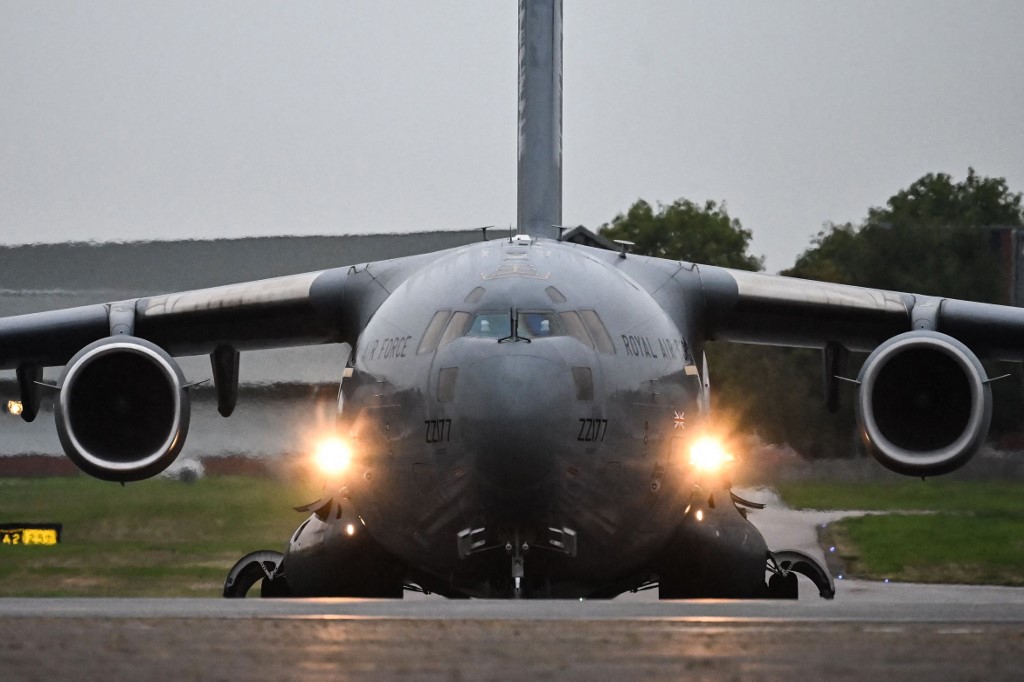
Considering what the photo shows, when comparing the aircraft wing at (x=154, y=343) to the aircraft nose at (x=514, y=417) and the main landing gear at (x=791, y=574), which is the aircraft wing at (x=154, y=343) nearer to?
the aircraft nose at (x=514, y=417)

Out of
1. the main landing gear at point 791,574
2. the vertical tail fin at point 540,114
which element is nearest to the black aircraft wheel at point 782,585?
the main landing gear at point 791,574

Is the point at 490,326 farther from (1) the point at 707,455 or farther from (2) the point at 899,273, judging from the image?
(2) the point at 899,273

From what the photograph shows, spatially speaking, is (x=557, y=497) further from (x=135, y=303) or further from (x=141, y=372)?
(x=135, y=303)

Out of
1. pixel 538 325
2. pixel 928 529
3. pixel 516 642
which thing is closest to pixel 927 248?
pixel 928 529

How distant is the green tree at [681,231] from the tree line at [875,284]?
17.8 metres

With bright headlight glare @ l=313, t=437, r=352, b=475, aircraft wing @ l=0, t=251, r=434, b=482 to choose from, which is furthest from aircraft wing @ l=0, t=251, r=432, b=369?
bright headlight glare @ l=313, t=437, r=352, b=475

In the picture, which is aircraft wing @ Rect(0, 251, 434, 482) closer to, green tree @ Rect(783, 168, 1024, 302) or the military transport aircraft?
the military transport aircraft

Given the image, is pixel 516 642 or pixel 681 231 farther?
pixel 681 231

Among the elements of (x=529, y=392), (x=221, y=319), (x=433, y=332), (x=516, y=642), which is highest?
(x=221, y=319)

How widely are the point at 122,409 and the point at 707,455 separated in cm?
326

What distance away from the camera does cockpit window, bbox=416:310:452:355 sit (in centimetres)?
758

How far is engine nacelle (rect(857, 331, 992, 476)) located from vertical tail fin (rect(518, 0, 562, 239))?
2.71m

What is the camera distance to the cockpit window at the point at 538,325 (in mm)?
7410

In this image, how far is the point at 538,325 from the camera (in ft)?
24.6
